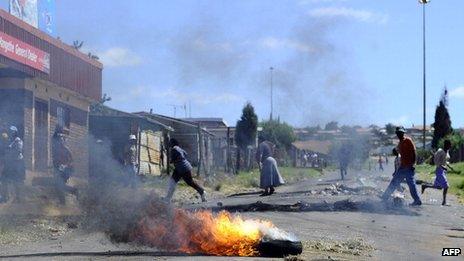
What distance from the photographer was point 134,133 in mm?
25359

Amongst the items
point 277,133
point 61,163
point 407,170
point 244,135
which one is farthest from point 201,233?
point 244,135

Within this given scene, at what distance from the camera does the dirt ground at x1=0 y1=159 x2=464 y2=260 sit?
1009 cm

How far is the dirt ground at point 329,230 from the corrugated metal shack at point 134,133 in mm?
4067

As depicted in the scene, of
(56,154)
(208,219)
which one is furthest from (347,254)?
(56,154)

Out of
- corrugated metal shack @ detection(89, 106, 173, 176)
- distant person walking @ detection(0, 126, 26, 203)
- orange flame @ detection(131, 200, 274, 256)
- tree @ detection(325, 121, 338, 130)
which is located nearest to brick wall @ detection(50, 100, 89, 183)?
corrugated metal shack @ detection(89, 106, 173, 176)

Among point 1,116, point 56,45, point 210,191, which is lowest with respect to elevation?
point 210,191

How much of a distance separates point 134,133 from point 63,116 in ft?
7.45

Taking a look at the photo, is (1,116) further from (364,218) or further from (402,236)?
(402,236)

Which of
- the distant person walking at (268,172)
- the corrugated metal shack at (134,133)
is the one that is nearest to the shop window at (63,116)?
the corrugated metal shack at (134,133)

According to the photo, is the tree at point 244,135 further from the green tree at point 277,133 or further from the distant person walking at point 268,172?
the distant person walking at point 268,172

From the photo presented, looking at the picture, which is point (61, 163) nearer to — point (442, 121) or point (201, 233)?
point (201, 233)

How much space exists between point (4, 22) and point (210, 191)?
30.5 feet

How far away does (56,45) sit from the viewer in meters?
23.6
